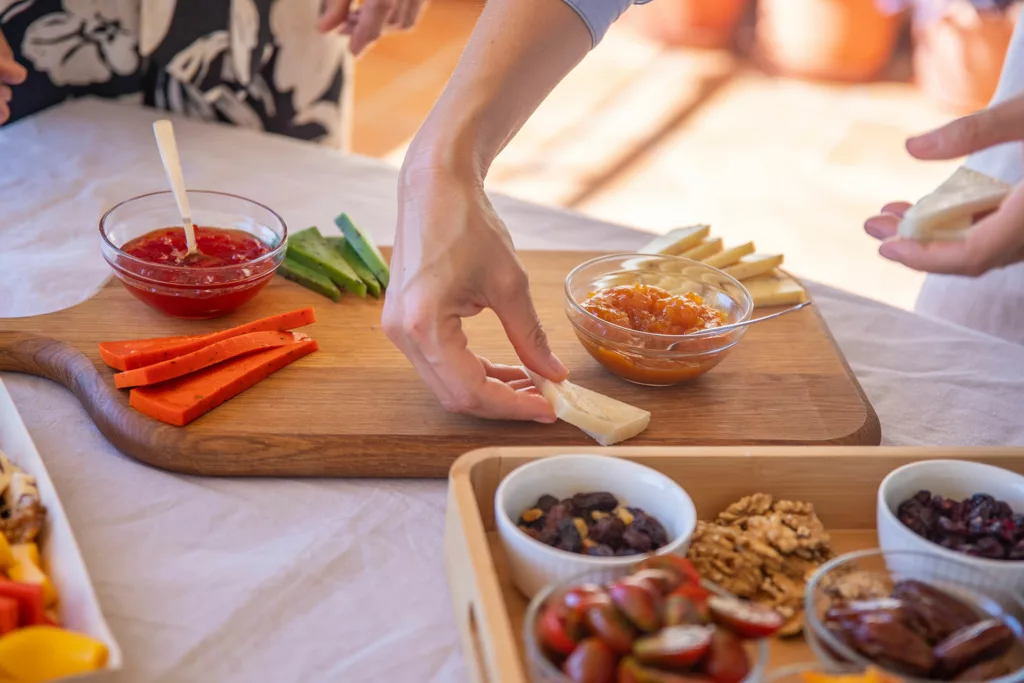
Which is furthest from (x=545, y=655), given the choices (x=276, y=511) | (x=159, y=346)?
(x=159, y=346)

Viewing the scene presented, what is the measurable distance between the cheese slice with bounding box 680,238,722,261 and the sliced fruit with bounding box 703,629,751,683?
127 centimetres

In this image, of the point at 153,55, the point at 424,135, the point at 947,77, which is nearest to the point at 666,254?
the point at 424,135

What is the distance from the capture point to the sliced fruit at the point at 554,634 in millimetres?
956

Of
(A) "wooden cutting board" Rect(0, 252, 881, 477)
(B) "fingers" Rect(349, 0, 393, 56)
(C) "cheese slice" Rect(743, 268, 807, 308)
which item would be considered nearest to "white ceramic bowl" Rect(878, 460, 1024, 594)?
(A) "wooden cutting board" Rect(0, 252, 881, 477)

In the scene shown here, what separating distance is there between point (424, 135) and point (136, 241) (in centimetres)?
65

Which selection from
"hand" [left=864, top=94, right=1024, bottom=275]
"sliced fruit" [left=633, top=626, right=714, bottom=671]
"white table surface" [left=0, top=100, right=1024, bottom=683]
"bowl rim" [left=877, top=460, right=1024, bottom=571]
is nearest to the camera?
"sliced fruit" [left=633, top=626, right=714, bottom=671]

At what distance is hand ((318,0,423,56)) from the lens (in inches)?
97.7

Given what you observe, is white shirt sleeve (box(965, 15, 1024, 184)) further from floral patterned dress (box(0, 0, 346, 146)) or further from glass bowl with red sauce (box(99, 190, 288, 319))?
floral patterned dress (box(0, 0, 346, 146))

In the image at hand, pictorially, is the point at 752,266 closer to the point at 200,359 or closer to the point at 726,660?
the point at 200,359

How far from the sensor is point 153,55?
2.63 meters

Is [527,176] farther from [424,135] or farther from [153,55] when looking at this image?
[424,135]

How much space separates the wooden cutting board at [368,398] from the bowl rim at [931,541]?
1.15 feet

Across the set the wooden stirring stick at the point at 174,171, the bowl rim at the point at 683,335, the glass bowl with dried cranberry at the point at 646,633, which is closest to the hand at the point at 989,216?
the bowl rim at the point at 683,335

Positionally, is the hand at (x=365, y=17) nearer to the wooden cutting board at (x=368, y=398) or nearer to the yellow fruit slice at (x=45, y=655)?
the wooden cutting board at (x=368, y=398)
